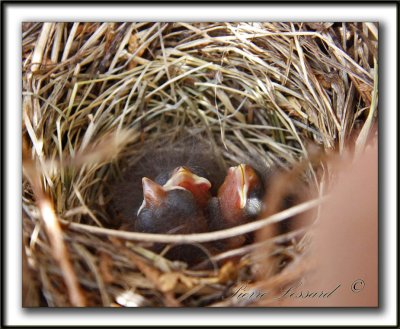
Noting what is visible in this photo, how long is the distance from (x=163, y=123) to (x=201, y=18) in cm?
34

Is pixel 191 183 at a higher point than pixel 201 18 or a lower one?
lower

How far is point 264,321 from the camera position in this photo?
110 cm

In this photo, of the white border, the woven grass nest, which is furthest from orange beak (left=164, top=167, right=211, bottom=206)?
the white border

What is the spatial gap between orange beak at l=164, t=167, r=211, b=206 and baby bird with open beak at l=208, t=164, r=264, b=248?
3 cm

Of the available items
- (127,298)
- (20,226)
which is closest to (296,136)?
(127,298)

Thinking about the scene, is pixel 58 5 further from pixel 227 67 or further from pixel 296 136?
pixel 296 136

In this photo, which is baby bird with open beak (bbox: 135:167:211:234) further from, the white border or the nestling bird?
the white border

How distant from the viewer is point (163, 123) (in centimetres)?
139

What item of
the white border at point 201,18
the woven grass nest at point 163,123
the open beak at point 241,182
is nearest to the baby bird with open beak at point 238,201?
the open beak at point 241,182

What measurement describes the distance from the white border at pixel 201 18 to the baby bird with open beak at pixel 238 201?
227mm

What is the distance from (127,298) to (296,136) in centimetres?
57

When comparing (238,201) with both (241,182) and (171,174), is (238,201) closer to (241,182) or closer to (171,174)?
(241,182)

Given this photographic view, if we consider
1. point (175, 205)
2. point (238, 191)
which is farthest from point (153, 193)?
point (238, 191)

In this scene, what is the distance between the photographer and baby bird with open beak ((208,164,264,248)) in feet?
3.94
